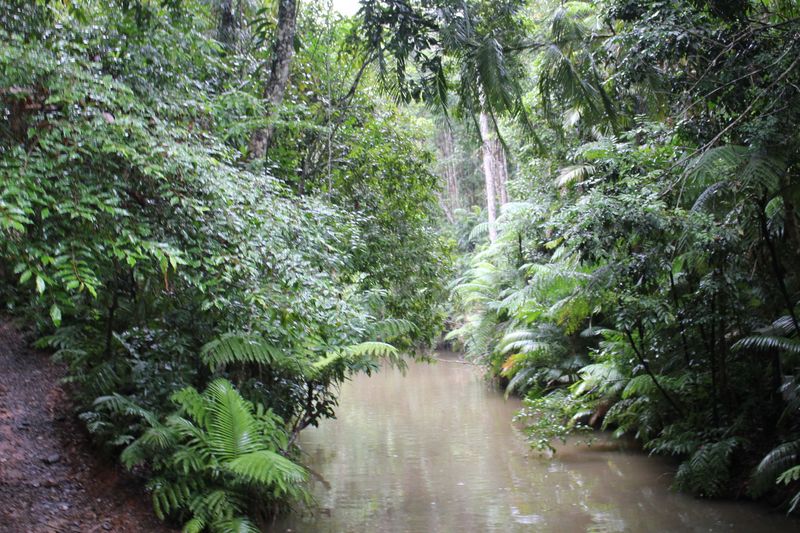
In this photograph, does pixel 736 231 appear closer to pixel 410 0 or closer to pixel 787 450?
pixel 787 450

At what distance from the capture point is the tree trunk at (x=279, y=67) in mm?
6285

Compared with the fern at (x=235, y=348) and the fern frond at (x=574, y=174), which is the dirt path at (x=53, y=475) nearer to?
the fern at (x=235, y=348)

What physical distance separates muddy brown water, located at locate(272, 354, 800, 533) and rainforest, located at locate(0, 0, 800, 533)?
0.05 meters

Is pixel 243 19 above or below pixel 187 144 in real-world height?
above

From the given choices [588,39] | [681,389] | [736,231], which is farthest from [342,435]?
[588,39]

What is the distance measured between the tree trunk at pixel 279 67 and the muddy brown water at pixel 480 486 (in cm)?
348

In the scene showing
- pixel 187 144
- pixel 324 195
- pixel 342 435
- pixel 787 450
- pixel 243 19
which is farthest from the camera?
pixel 342 435

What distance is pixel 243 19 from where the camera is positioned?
8.50 meters

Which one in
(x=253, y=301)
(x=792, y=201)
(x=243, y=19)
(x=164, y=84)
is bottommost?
(x=253, y=301)

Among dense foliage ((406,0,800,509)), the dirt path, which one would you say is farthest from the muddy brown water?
the dirt path

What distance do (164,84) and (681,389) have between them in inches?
239

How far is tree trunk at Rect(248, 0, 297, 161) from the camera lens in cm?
629

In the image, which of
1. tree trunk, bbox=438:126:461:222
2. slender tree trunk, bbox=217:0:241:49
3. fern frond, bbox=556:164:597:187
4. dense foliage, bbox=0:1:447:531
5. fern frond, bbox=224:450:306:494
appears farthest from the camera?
tree trunk, bbox=438:126:461:222

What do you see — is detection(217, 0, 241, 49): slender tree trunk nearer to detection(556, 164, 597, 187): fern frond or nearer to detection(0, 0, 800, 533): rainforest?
detection(0, 0, 800, 533): rainforest
